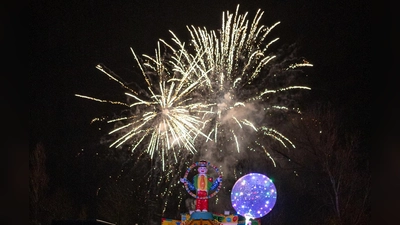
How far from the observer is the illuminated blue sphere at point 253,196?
14.4m

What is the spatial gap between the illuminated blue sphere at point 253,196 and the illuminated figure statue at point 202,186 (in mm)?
571

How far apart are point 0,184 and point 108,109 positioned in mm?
19210

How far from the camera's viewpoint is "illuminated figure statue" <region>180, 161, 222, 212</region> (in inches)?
563

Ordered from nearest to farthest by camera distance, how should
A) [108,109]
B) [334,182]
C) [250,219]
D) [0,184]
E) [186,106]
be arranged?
[0,184] → [250,219] → [186,106] → [334,182] → [108,109]

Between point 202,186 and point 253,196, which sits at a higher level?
point 202,186

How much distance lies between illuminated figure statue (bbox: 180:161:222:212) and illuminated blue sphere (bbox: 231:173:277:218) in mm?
571

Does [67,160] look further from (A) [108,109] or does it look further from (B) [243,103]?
(B) [243,103]

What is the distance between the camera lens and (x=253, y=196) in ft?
47.2

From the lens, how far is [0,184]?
378cm

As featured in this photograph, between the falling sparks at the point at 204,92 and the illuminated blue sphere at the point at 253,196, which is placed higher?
the falling sparks at the point at 204,92

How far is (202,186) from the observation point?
14438 millimetres

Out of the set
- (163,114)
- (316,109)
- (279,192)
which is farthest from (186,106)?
(279,192)

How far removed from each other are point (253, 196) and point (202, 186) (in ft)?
3.90

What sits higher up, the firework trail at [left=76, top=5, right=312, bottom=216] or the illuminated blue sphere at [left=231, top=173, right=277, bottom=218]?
the firework trail at [left=76, top=5, right=312, bottom=216]
